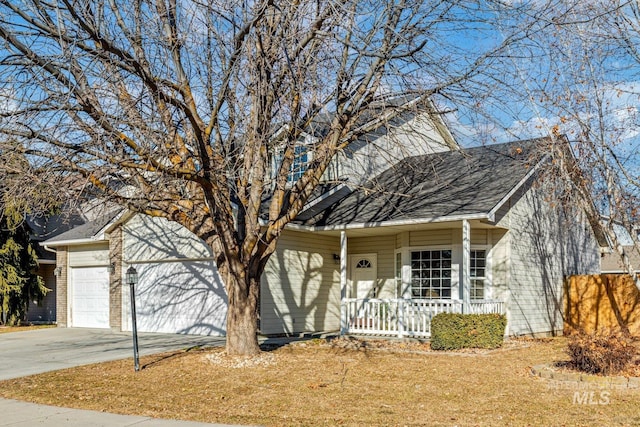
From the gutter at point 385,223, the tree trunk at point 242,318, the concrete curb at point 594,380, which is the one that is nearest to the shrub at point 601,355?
the concrete curb at point 594,380

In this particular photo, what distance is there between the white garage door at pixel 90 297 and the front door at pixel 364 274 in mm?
7982

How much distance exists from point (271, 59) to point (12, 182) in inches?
185

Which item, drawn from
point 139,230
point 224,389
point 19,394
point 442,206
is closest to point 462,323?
point 442,206

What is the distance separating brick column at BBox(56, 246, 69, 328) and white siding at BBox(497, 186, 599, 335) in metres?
14.1

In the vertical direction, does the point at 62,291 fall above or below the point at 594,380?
above

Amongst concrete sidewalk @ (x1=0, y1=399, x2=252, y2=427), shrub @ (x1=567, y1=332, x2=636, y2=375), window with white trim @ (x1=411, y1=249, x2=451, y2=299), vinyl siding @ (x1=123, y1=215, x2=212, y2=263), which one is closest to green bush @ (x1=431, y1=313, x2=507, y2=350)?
window with white trim @ (x1=411, y1=249, x2=451, y2=299)

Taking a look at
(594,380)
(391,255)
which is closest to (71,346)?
(391,255)

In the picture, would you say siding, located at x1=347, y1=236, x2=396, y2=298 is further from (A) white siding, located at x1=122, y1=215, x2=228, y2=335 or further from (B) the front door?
(A) white siding, located at x1=122, y1=215, x2=228, y2=335

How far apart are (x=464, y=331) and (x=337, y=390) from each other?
4897 mm

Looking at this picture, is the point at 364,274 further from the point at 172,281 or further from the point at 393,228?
the point at 172,281

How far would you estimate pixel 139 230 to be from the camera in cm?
1900

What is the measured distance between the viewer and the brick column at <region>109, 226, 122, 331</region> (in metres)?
19.1

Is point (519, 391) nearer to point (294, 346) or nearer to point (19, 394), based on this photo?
point (294, 346)

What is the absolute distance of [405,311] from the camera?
1577 centimetres
